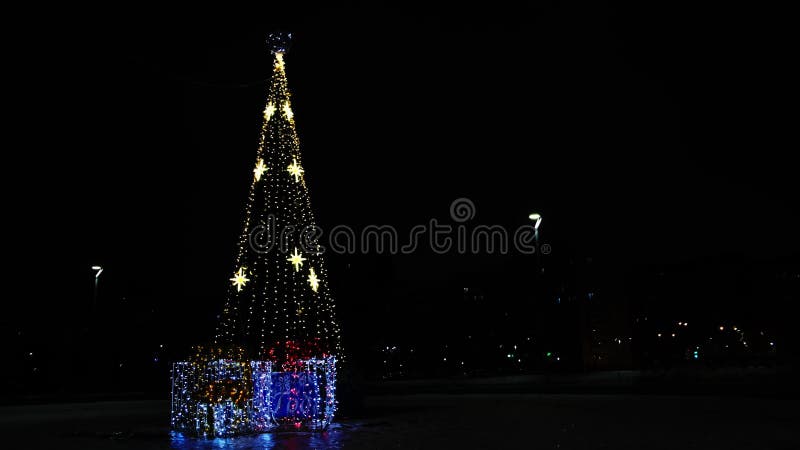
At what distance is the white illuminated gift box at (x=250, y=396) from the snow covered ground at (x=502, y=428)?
51cm

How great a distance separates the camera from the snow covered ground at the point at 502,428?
1161cm

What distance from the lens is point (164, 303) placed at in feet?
147

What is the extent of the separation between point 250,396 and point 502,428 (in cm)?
442

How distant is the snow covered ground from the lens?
1161cm

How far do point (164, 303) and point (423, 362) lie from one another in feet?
56.0

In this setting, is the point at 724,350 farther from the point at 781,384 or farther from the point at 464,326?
the point at 781,384

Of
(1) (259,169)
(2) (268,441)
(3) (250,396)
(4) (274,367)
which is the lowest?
(2) (268,441)

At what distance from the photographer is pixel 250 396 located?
14.3m

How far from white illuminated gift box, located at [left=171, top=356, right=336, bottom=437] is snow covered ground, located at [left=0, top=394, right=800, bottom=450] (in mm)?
514

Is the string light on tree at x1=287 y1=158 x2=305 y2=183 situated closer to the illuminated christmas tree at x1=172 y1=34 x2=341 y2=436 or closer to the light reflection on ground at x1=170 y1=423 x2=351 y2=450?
the illuminated christmas tree at x1=172 y1=34 x2=341 y2=436

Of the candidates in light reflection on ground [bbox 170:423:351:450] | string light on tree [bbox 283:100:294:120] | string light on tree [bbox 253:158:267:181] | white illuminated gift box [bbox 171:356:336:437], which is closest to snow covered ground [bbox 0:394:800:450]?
light reflection on ground [bbox 170:423:351:450]

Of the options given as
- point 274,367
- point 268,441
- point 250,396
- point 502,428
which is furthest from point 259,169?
point 502,428

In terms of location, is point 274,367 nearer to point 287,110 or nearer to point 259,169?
point 259,169

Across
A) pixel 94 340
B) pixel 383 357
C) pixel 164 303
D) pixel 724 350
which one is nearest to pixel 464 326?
pixel 383 357
